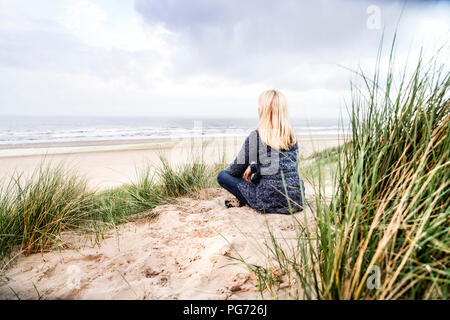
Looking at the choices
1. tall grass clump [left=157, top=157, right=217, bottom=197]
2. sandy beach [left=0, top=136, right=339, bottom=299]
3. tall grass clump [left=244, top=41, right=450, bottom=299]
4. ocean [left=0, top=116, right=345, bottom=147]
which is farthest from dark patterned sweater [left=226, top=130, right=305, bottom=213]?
ocean [left=0, top=116, right=345, bottom=147]

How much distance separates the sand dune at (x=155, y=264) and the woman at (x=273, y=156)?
0.77ft

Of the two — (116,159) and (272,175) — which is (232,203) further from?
(116,159)

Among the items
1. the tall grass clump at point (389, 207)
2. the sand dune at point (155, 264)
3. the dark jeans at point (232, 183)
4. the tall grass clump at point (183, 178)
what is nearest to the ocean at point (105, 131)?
the tall grass clump at point (183, 178)

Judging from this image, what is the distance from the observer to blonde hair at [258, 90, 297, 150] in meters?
2.88

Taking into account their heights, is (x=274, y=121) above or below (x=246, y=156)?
above

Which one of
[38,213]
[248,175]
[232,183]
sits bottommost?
[38,213]

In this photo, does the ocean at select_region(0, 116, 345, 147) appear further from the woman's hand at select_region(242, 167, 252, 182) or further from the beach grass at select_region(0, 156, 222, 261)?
the beach grass at select_region(0, 156, 222, 261)

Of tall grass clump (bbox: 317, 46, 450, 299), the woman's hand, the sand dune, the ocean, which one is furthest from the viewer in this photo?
the ocean

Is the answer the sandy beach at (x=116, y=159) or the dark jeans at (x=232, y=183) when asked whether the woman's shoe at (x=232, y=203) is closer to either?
the dark jeans at (x=232, y=183)

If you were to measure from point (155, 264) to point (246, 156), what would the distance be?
5.34 feet

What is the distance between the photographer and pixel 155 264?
6.55 ft

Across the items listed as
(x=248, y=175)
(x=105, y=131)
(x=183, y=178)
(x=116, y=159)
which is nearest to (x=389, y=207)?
(x=248, y=175)

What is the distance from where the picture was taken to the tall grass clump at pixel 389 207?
1.00 metres

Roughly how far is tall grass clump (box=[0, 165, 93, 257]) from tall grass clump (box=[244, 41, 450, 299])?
200 centimetres
